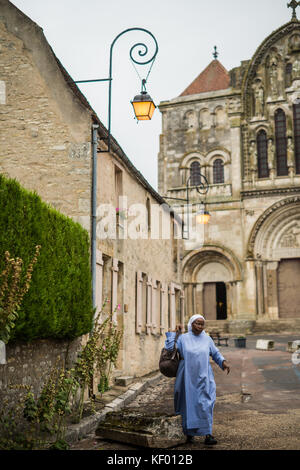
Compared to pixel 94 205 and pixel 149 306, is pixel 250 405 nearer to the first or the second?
pixel 94 205

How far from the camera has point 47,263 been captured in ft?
23.7

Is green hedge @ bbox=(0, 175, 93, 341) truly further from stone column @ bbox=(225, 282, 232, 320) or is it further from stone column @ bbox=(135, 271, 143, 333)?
stone column @ bbox=(225, 282, 232, 320)

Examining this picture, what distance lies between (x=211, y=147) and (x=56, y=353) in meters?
26.3

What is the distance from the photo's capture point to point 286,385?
11.4 meters

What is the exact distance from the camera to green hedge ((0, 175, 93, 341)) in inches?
251

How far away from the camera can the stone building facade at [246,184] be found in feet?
97.7

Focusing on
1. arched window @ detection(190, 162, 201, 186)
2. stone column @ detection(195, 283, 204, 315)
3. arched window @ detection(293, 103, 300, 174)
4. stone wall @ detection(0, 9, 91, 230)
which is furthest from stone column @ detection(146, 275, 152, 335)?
arched window @ detection(190, 162, 201, 186)

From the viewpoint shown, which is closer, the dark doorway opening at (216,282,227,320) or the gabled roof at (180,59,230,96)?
the dark doorway opening at (216,282,227,320)

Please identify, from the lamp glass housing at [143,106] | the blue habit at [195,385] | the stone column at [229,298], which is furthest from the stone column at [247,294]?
the blue habit at [195,385]

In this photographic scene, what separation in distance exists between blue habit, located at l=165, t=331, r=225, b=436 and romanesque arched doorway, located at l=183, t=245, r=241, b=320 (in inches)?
944

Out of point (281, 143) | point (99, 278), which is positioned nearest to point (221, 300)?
point (281, 143)

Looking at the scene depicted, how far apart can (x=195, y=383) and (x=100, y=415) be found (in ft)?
7.37

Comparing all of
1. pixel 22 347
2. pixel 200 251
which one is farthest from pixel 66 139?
pixel 200 251
